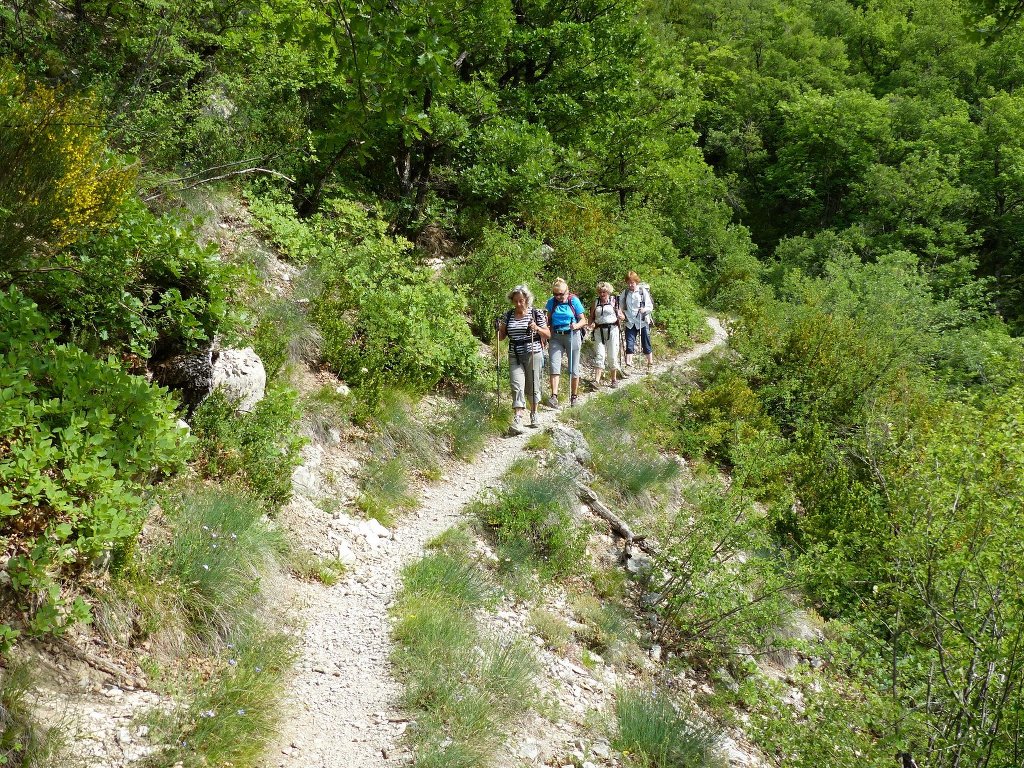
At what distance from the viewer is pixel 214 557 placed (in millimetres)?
4078

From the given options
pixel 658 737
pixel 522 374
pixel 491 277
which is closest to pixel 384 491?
pixel 522 374

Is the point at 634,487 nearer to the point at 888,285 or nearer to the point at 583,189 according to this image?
the point at 583,189

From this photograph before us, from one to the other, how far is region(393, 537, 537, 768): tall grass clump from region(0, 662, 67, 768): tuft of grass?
72.4 inches

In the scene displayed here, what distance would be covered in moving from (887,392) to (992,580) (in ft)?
29.8

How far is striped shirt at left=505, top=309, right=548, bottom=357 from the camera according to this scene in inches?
360

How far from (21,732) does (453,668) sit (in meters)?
2.48

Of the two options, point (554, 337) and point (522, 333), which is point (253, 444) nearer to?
point (522, 333)

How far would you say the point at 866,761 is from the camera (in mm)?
4703

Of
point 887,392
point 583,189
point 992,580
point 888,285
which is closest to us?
point 992,580

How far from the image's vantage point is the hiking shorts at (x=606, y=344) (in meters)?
12.4

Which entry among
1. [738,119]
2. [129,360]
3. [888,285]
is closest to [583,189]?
[888,285]

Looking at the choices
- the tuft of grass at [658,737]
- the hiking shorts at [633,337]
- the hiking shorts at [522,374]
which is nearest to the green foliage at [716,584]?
the tuft of grass at [658,737]

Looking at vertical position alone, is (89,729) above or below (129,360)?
below

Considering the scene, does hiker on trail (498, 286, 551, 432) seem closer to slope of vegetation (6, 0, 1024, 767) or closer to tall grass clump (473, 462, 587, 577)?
slope of vegetation (6, 0, 1024, 767)
